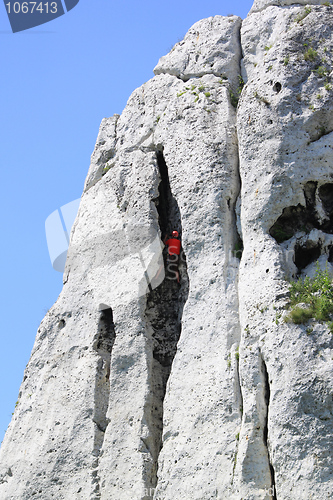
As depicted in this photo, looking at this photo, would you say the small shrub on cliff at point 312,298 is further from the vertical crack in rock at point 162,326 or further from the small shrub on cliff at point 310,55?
the small shrub on cliff at point 310,55

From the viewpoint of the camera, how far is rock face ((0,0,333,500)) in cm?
1188

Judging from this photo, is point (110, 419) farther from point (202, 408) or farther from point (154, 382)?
point (202, 408)

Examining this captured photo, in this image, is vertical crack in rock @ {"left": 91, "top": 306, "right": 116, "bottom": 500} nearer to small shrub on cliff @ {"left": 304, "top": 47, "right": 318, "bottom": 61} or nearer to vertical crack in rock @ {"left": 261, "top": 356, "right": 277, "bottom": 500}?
vertical crack in rock @ {"left": 261, "top": 356, "right": 277, "bottom": 500}

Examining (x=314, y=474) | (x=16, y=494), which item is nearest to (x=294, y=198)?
(x=314, y=474)

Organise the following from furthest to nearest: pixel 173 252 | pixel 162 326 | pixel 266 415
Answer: pixel 173 252
pixel 162 326
pixel 266 415

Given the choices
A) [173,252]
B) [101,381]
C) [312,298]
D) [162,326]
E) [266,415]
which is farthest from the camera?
[173,252]

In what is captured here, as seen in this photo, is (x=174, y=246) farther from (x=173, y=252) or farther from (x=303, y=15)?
(x=303, y=15)

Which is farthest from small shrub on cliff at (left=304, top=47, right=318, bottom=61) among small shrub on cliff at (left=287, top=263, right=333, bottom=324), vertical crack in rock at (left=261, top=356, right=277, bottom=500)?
vertical crack in rock at (left=261, top=356, right=277, bottom=500)

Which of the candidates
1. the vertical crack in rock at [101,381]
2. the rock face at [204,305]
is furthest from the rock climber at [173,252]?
the vertical crack in rock at [101,381]

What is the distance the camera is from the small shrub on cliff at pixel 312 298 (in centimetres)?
1200

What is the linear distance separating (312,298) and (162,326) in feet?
13.5

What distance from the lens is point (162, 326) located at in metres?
15.3

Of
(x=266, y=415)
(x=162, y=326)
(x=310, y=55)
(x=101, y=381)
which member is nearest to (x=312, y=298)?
(x=266, y=415)

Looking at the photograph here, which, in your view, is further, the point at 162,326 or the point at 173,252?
the point at 173,252
